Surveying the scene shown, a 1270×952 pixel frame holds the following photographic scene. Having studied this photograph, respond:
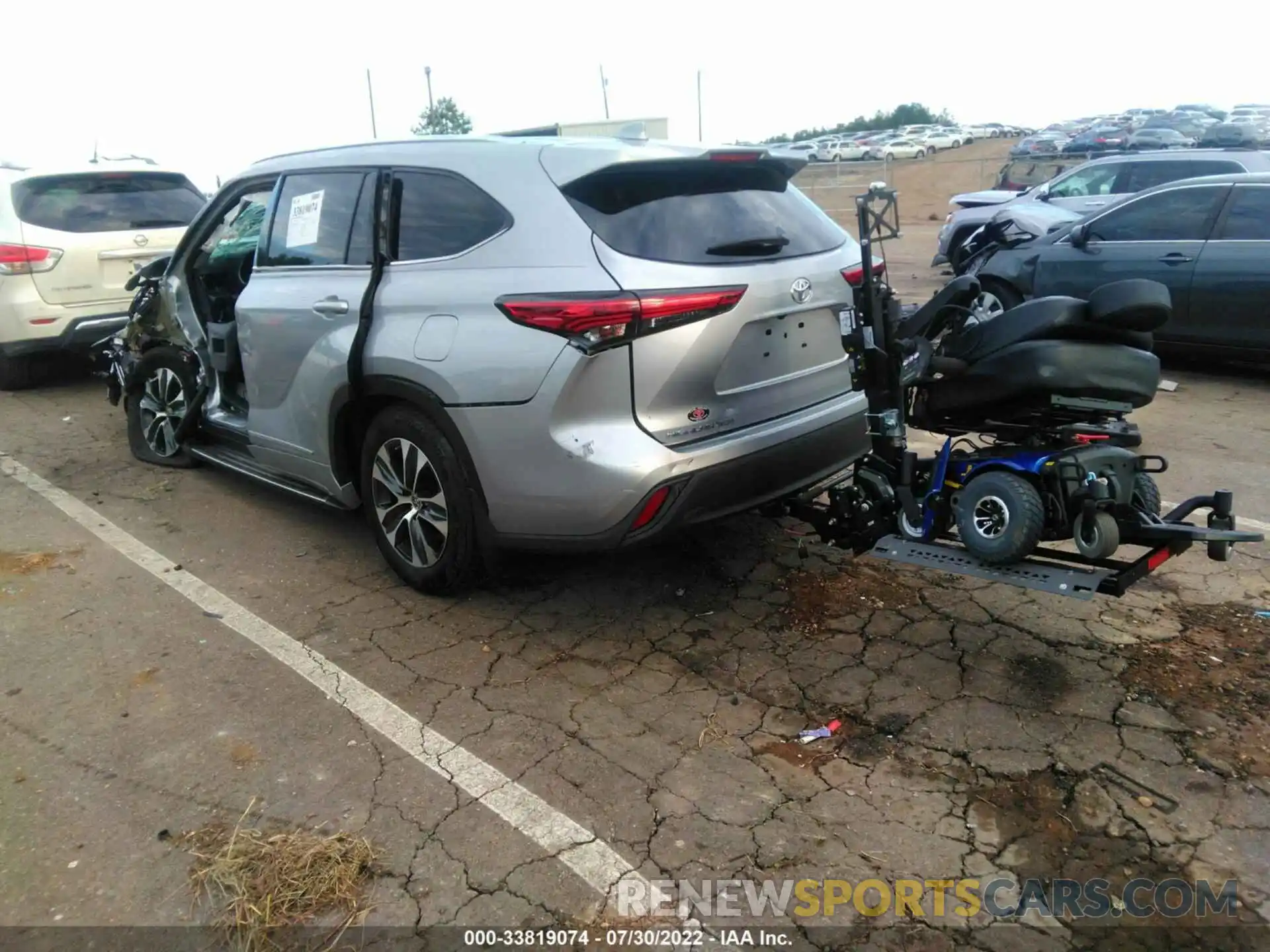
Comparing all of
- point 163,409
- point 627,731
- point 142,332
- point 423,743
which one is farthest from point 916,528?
point 142,332

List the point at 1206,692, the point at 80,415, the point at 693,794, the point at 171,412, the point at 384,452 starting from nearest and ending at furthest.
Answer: the point at 693,794 → the point at 1206,692 → the point at 384,452 → the point at 171,412 → the point at 80,415

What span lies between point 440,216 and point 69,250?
545 centimetres

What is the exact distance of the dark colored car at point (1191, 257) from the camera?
23.4ft

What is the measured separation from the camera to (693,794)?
2.79 metres

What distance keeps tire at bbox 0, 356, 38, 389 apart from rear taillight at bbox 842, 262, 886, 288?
24.4ft

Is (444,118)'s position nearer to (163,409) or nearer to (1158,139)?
(1158,139)

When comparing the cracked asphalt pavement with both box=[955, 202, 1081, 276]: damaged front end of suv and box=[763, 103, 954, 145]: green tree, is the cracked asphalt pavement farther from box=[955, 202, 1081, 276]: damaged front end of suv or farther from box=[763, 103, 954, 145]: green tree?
box=[763, 103, 954, 145]: green tree

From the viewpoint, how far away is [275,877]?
250cm

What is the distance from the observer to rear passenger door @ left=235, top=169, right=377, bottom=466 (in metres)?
4.00

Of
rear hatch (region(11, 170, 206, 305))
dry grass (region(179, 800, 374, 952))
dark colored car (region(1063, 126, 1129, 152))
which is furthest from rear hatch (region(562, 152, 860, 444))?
dark colored car (region(1063, 126, 1129, 152))

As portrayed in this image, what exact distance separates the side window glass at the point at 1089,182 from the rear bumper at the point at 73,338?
10.3m

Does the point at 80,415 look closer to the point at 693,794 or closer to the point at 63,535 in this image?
the point at 63,535

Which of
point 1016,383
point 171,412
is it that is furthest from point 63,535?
point 1016,383

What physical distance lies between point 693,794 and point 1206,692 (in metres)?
1.81
